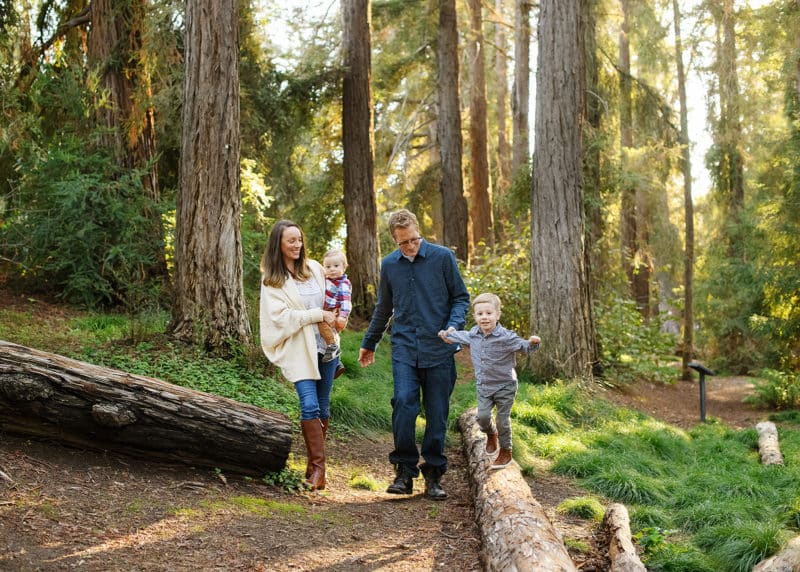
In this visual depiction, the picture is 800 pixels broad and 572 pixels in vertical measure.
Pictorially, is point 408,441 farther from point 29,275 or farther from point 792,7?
point 792,7

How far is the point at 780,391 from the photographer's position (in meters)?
14.6

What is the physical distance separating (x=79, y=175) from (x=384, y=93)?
1096 cm

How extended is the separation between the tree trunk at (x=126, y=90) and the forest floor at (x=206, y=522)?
748cm

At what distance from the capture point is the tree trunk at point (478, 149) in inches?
808

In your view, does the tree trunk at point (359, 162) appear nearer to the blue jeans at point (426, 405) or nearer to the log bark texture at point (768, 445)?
the log bark texture at point (768, 445)

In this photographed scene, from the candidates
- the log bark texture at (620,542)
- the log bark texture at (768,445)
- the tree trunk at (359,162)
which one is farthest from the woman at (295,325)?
the tree trunk at (359,162)

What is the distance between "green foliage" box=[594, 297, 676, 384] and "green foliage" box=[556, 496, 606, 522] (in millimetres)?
7649

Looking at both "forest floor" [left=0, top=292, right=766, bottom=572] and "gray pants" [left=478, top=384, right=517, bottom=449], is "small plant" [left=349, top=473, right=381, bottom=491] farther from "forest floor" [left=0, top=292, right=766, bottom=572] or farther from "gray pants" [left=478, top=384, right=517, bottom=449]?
"gray pants" [left=478, top=384, right=517, bottom=449]

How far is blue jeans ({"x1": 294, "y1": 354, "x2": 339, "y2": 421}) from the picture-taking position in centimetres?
622

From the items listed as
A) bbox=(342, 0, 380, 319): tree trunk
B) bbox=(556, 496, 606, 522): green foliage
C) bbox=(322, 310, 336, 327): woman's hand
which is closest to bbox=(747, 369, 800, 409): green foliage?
bbox=(342, 0, 380, 319): tree trunk

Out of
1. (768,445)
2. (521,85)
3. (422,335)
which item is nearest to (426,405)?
(422,335)

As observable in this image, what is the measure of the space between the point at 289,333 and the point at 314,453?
3.28ft

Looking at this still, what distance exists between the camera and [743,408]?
15086 millimetres

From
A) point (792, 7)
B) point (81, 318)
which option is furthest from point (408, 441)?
point (792, 7)
